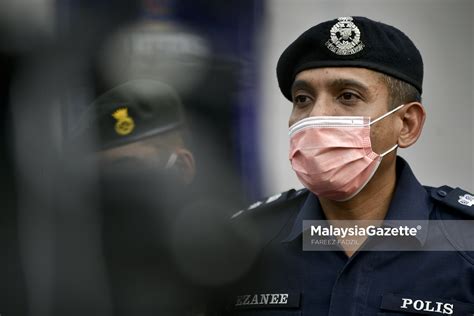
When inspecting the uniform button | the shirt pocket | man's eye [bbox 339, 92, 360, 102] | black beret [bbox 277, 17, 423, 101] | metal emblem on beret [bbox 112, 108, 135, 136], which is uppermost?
black beret [bbox 277, 17, 423, 101]

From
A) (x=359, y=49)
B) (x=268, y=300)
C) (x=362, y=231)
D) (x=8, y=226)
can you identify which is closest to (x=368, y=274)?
(x=362, y=231)


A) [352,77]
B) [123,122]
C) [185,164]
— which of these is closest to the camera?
[352,77]

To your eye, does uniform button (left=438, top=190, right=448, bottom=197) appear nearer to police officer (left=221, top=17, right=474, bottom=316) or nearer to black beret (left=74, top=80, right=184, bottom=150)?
police officer (left=221, top=17, right=474, bottom=316)

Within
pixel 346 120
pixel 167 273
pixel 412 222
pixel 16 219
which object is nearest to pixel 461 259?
pixel 412 222

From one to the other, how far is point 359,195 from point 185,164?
0.66m

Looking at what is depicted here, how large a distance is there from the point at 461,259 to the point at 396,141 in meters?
0.34

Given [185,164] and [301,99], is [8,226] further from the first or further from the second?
[301,99]

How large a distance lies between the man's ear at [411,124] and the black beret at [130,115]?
78cm

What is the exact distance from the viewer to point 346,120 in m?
1.64

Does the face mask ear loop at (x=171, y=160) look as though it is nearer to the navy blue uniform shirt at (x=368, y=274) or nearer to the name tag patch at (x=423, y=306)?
the navy blue uniform shirt at (x=368, y=274)

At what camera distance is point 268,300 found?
1687 mm

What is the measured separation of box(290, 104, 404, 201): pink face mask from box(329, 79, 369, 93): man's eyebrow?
74mm

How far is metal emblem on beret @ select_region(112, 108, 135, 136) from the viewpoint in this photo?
78.4 inches

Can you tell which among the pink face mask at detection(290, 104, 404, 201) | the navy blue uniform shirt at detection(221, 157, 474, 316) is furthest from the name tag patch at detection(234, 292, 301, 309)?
the pink face mask at detection(290, 104, 404, 201)
